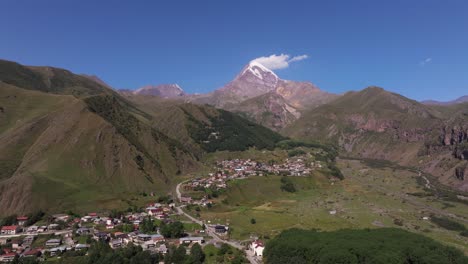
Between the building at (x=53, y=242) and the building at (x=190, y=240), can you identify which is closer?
the building at (x=190, y=240)

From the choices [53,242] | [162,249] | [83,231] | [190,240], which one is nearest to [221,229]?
[190,240]

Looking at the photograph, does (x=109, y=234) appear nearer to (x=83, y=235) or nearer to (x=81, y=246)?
(x=83, y=235)

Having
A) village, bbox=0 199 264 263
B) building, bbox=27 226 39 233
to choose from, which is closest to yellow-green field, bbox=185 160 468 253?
village, bbox=0 199 264 263

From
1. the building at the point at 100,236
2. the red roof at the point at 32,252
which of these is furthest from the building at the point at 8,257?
the building at the point at 100,236

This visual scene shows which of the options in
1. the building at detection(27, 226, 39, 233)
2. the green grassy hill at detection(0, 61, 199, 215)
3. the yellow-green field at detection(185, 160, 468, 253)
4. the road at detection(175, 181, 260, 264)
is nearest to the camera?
the road at detection(175, 181, 260, 264)

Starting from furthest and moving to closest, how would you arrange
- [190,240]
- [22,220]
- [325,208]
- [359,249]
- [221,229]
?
1. [325,208]
2. [22,220]
3. [221,229]
4. [190,240]
5. [359,249]

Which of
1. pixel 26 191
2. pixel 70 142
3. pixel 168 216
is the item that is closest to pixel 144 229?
pixel 168 216

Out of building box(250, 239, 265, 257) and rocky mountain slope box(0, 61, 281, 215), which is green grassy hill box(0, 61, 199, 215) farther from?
building box(250, 239, 265, 257)

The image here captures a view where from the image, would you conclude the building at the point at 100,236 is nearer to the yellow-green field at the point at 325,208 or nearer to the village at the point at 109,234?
the village at the point at 109,234
